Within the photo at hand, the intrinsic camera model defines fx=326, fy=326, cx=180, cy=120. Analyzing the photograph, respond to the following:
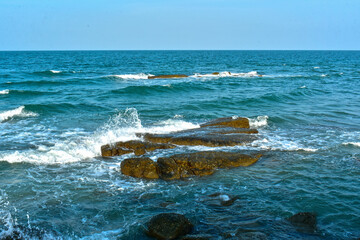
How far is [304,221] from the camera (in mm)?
7191

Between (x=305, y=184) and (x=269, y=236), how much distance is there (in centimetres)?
343

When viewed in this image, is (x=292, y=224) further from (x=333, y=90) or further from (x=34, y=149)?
(x=333, y=90)

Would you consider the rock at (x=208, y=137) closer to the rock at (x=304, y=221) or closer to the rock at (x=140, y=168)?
the rock at (x=140, y=168)

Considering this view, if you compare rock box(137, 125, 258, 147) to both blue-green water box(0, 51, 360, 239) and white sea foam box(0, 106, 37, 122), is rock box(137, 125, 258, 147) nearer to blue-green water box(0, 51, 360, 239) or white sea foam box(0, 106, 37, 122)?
blue-green water box(0, 51, 360, 239)

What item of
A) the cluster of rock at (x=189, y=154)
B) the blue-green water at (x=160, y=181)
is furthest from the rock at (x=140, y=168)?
the blue-green water at (x=160, y=181)

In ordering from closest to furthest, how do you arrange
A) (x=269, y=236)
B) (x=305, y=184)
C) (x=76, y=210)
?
(x=269, y=236) < (x=76, y=210) < (x=305, y=184)

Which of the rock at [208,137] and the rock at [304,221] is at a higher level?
the rock at [208,137]

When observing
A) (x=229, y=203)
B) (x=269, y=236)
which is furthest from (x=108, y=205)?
(x=269, y=236)

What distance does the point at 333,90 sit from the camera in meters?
30.0

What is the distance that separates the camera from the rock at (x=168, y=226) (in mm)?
6574

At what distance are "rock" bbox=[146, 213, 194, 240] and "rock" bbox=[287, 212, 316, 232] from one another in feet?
7.50

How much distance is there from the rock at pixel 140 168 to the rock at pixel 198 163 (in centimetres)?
21

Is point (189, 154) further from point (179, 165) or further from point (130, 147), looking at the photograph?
point (130, 147)

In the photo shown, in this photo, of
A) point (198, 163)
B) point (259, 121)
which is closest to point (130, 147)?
point (198, 163)
